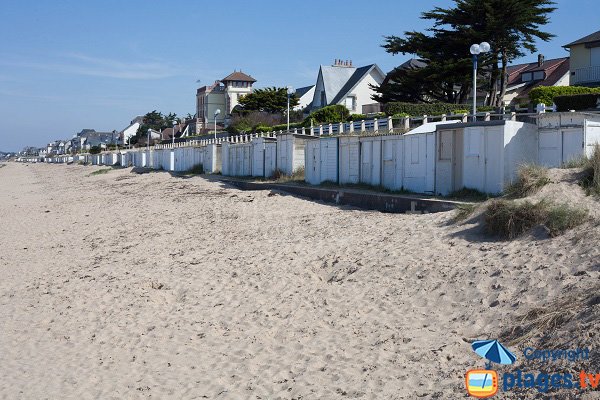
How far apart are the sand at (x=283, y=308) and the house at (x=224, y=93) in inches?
3716

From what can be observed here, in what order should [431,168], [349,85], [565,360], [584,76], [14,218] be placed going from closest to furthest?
1. [565,360]
2. [431,168]
3. [14,218]
4. [584,76]
5. [349,85]

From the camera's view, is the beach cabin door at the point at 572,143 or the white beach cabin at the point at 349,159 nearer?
the beach cabin door at the point at 572,143

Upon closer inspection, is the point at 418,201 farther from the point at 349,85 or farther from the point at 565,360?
the point at 349,85

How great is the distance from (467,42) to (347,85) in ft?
82.5

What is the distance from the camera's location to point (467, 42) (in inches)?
1495

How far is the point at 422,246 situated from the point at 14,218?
17379mm

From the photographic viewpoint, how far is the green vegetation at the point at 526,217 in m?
8.50

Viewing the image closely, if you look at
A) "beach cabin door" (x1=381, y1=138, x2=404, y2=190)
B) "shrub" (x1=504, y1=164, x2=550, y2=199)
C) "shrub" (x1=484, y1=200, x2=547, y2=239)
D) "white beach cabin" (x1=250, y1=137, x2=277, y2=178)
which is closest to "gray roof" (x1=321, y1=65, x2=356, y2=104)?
"white beach cabin" (x1=250, y1=137, x2=277, y2=178)

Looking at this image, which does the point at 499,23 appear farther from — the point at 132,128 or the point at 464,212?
the point at 132,128

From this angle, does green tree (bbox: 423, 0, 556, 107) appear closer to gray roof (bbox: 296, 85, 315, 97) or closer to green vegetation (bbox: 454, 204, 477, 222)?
green vegetation (bbox: 454, 204, 477, 222)

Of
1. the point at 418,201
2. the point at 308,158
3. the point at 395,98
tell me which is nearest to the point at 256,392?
the point at 418,201

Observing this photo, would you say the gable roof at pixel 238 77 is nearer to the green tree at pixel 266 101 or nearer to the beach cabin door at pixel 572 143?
the green tree at pixel 266 101

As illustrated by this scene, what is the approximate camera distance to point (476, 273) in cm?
811

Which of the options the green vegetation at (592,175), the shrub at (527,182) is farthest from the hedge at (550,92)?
the shrub at (527,182)
